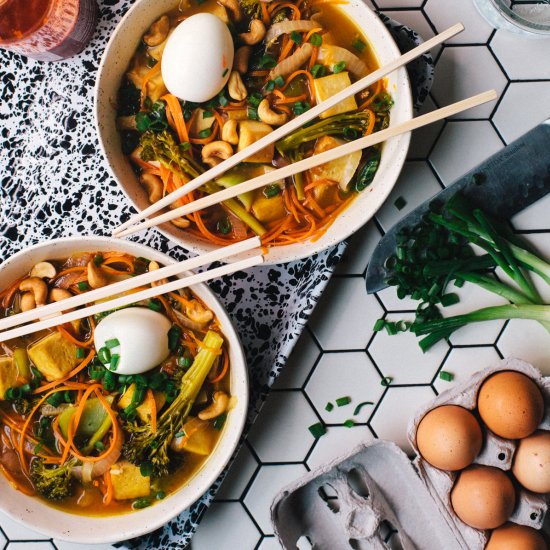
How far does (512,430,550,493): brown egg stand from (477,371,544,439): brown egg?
4 centimetres

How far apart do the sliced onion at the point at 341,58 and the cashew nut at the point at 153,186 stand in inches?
22.0

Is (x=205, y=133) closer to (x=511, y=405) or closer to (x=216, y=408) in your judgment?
(x=216, y=408)

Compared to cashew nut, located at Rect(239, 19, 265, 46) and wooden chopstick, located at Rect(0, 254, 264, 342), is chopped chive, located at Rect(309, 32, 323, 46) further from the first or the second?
wooden chopstick, located at Rect(0, 254, 264, 342)

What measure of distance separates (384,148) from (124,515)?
4.15ft

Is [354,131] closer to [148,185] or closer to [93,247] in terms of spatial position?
[148,185]

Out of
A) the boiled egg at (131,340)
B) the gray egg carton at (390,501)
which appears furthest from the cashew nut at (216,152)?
the gray egg carton at (390,501)

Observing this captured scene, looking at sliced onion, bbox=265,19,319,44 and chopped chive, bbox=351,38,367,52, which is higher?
sliced onion, bbox=265,19,319,44

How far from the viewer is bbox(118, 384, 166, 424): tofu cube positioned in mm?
1646

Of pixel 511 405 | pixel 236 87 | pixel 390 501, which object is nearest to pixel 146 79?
pixel 236 87

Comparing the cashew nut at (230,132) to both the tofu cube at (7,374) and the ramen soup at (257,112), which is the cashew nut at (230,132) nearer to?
the ramen soup at (257,112)

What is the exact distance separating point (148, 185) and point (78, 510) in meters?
0.95

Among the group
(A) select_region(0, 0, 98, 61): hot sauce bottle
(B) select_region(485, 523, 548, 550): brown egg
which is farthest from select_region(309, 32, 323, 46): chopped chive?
(B) select_region(485, 523, 548, 550): brown egg

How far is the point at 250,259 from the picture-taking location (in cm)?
147

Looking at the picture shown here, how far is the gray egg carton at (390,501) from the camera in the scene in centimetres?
173
